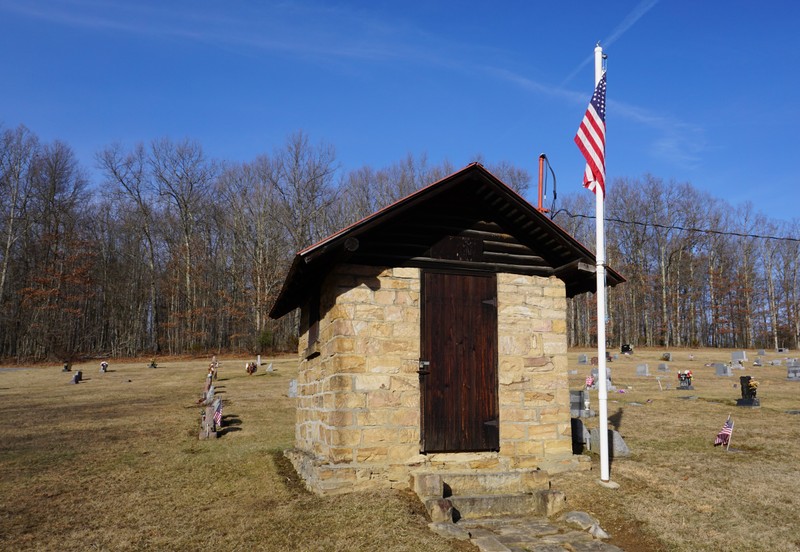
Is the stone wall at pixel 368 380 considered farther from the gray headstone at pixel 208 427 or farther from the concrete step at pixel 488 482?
the gray headstone at pixel 208 427

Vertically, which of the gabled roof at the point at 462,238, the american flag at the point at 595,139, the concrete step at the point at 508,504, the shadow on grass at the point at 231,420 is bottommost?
the shadow on grass at the point at 231,420

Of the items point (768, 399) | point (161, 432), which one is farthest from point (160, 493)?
point (768, 399)

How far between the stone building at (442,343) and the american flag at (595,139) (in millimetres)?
1055

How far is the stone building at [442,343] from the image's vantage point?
25.4 feet

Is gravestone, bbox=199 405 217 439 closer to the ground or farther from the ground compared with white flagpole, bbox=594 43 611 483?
closer to the ground

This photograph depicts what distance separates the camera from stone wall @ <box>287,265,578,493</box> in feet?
25.2

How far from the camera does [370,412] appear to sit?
305 inches

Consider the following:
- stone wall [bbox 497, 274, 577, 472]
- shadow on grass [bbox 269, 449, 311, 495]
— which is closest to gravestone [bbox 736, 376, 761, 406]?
stone wall [bbox 497, 274, 577, 472]

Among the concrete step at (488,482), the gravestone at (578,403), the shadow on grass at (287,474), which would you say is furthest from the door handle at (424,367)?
the gravestone at (578,403)

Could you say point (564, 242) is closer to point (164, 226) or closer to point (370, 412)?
point (370, 412)

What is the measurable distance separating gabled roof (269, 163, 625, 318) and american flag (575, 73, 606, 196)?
97cm

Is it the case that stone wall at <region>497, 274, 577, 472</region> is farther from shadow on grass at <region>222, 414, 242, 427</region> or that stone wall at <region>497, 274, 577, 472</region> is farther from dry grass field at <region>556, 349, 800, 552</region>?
shadow on grass at <region>222, 414, 242, 427</region>

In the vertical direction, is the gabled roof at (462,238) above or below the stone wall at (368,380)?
above

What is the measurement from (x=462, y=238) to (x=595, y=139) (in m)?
2.63
